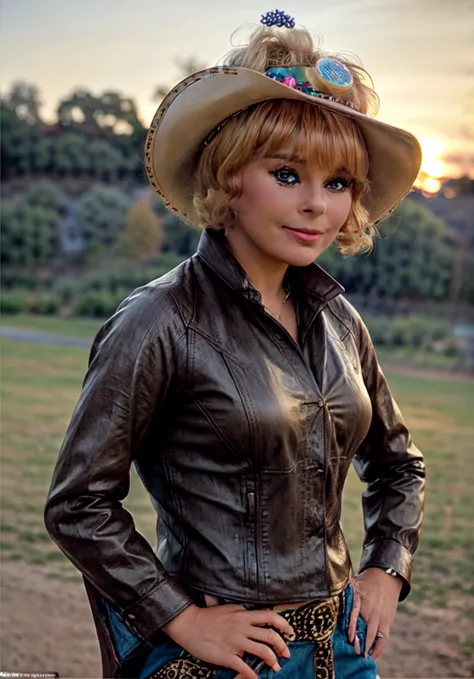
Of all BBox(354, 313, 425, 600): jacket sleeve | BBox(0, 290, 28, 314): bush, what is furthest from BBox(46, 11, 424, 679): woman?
BBox(0, 290, 28, 314): bush

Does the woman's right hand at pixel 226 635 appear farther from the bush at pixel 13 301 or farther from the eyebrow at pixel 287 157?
the bush at pixel 13 301

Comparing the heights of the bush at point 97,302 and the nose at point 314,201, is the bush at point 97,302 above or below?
below

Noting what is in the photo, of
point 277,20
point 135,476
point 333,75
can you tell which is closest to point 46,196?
point 135,476

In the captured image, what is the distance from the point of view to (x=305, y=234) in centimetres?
130

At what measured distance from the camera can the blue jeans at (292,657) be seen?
4.14 feet

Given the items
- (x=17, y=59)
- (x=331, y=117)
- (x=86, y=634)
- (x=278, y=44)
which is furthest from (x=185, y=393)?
(x=17, y=59)

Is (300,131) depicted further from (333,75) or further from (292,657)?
(292,657)

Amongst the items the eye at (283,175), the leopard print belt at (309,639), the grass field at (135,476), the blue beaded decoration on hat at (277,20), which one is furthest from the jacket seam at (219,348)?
the grass field at (135,476)

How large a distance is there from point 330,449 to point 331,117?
0.47m

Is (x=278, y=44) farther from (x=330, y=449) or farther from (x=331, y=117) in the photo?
(x=330, y=449)

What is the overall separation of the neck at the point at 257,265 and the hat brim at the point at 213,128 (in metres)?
0.09

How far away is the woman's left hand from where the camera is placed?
1.41 m

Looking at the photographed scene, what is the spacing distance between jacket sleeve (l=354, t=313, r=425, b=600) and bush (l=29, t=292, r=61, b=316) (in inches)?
91.6

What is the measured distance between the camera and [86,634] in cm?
331
